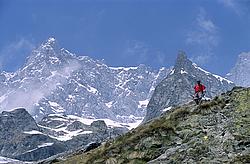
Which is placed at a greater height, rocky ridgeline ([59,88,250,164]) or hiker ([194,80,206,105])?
hiker ([194,80,206,105])

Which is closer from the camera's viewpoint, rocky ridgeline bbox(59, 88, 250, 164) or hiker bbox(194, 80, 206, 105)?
rocky ridgeline bbox(59, 88, 250, 164)

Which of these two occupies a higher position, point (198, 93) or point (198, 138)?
point (198, 93)

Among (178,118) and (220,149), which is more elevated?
(178,118)

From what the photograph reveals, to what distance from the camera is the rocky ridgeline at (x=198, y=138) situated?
34.3m

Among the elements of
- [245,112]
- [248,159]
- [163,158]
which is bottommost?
[248,159]

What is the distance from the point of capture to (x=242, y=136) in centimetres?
3516

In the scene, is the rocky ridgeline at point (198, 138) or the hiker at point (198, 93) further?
the hiker at point (198, 93)

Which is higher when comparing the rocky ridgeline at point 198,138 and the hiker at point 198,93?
the hiker at point 198,93

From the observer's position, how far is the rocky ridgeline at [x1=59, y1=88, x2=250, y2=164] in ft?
113

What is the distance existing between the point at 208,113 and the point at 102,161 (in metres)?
9.29

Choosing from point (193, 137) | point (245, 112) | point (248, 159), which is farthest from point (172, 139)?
point (248, 159)

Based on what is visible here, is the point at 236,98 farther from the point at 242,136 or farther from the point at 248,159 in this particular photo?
the point at 248,159

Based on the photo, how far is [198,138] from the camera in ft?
123

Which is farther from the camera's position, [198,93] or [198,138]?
[198,93]
